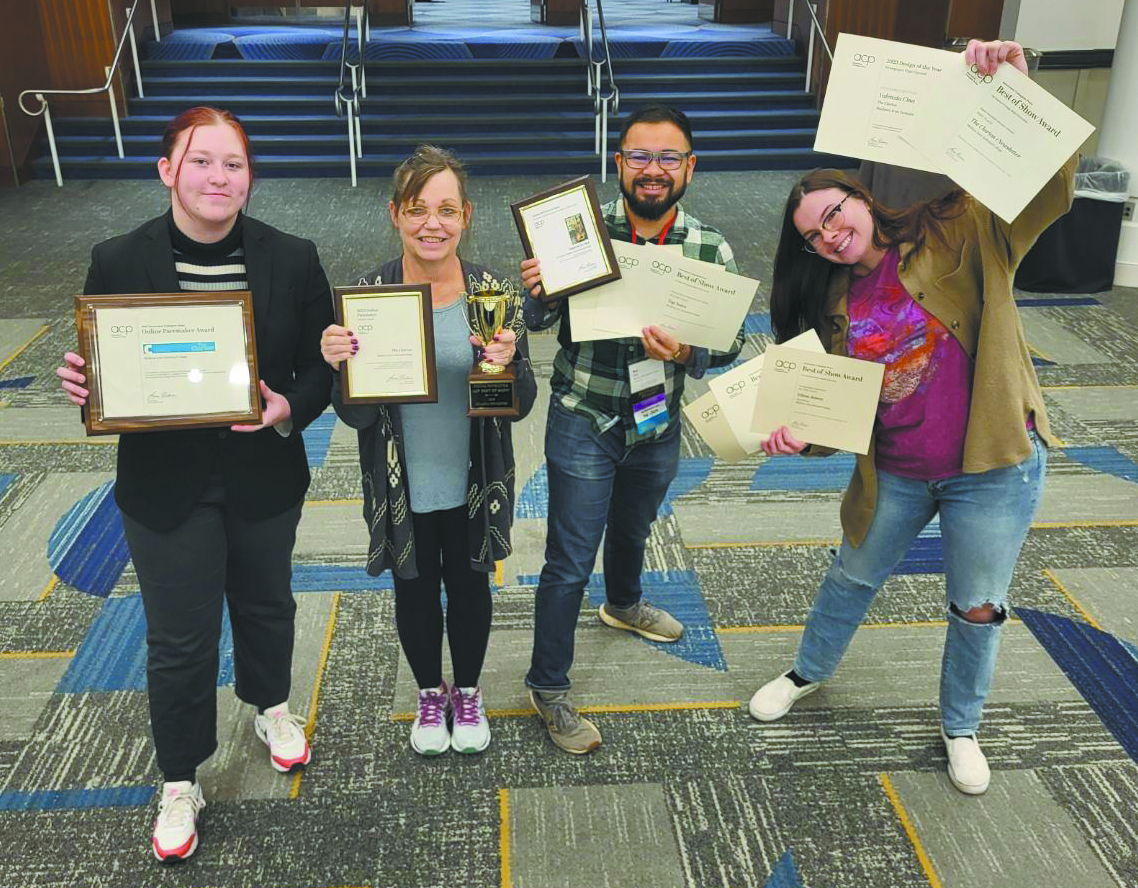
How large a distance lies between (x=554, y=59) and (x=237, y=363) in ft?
29.2

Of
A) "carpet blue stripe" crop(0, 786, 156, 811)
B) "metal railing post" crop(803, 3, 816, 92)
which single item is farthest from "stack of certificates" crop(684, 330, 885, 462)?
"metal railing post" crop(803, 3, 816, 92)

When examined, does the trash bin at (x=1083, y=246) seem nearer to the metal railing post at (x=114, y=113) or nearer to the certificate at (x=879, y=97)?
the certificate at (x=879, y=97)

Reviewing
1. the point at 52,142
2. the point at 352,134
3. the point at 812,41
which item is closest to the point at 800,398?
the point at 352,134

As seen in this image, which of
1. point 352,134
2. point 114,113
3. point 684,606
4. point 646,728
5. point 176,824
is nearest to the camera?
point 176,824

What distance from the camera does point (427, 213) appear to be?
1819 millimetres

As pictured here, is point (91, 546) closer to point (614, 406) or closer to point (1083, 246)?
point (614, 406)

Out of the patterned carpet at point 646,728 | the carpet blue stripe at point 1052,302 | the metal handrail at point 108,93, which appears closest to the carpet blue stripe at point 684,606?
the patterned carpet at point 646,728

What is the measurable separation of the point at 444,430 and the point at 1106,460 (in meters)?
2.84

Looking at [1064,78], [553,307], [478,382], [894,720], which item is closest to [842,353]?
[553,307]

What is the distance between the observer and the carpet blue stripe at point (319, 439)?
372cm

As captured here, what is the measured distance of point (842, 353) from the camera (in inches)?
76.8

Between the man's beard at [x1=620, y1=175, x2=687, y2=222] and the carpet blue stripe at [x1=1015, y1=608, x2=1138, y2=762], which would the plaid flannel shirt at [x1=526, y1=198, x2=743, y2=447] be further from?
the carpet blue stripe at [x1=1015, y1=608, x2=1138, y2=762]

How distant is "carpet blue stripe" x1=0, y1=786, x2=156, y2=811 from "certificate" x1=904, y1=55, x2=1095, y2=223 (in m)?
2.13

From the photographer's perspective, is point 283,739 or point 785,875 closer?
point 785,875
